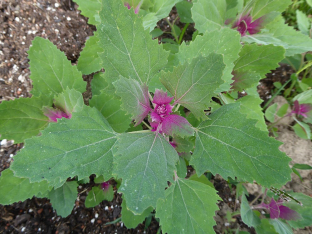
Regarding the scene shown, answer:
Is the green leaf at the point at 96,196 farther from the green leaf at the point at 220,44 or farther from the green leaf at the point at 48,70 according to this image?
the green leaf at the point at 220,44

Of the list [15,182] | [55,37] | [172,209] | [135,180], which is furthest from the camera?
[55,37]

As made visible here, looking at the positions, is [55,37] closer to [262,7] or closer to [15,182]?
[15,182]

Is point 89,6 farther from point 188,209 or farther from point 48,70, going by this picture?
point 188,209

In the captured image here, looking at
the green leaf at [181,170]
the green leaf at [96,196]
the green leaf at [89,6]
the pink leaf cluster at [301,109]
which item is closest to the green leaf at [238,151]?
the green leaf at [181,170]

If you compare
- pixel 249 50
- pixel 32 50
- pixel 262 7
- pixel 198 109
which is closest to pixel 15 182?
pixel 32 50

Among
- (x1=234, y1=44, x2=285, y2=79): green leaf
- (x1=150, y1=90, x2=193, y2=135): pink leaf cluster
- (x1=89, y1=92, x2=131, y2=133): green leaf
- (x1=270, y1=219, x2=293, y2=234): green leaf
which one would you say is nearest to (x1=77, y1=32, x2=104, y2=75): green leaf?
(x1=89, y1=92, x2=131, y2=133): green leaf
